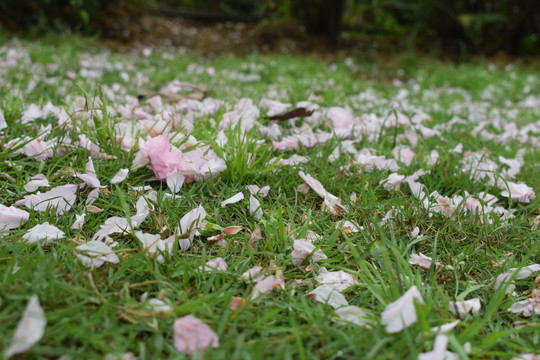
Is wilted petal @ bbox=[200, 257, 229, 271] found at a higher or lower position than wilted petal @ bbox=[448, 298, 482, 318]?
higher

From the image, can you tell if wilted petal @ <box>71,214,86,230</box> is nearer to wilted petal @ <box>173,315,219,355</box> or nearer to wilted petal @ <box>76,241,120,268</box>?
wilted petal @ <box>76,241,120,268</box>

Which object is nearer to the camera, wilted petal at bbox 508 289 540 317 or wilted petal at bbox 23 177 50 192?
wilted petal at bbox 508 289 540 317

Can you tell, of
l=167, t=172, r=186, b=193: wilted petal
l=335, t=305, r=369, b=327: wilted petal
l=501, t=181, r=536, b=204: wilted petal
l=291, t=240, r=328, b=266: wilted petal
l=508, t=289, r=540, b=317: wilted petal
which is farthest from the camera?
l=501, t=181, r=536, b=204: wilted petal

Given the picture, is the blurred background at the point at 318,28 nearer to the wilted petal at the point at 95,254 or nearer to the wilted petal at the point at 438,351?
the wilted petal at the point at 95,254

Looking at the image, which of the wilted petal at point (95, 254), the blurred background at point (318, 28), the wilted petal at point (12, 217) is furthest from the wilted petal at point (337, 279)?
the blurred background at point (318, 28)

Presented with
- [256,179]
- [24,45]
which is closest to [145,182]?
[256,179]

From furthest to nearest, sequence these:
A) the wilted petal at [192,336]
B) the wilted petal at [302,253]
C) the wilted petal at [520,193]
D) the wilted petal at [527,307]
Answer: the wilted petal at [520,193], the wilted petal at [302,253], the wilted petal at [527,307], the wilted petal at [192,336]

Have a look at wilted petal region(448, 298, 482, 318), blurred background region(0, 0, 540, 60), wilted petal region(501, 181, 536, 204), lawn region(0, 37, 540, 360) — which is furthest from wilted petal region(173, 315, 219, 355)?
blurred background region(0, 0, 540, 60)
